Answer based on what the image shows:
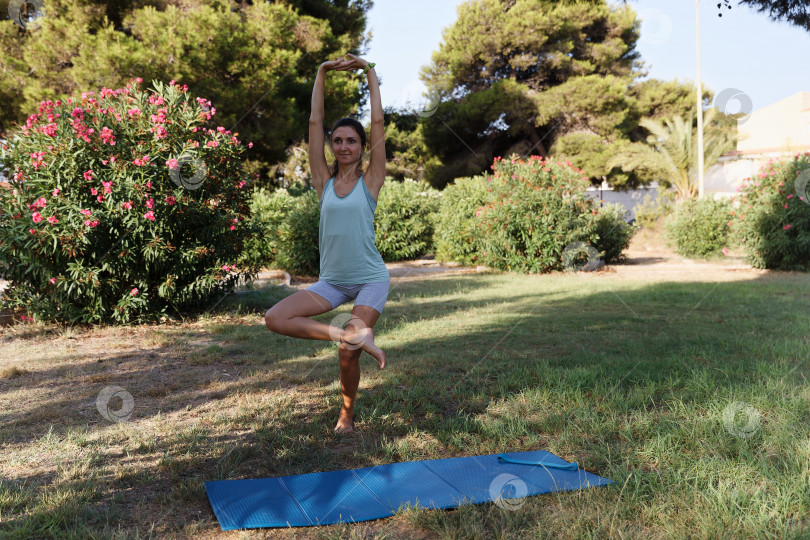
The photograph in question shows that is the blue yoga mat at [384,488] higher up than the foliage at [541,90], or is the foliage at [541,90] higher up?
the foliage at [541,90]

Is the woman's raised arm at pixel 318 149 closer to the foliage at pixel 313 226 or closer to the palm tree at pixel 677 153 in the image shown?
the foliage at pixel 313 226

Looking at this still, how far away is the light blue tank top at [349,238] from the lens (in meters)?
3.53

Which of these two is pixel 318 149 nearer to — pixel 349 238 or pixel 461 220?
pixel 349 238

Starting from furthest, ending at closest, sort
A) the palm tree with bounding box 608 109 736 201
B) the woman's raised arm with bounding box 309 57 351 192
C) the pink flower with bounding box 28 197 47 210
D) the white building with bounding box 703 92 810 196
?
the white building with bounding box 703 92 810 196 < the palm tree with bounding box 608 109 736 201 < the pink flower with bounding box 28 197 47 210 < the woman's raised arm with bounding box 309 57 351 192

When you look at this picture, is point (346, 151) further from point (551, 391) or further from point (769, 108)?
point (769, 108)

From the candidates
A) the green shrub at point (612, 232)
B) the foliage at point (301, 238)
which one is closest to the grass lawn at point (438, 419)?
the foliage at point (301, 238)

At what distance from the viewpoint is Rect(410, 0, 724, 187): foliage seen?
25938mm

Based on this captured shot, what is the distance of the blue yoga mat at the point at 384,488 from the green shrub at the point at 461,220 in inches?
432

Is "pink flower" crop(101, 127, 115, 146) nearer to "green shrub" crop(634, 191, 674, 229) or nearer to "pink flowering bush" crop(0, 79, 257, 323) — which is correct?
"pink flowering bush" crop(0, 79, 257, 323)

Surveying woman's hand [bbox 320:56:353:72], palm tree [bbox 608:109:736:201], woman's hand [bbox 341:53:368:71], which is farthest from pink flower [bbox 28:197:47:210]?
palm tree [bbox 608:109:736:201]

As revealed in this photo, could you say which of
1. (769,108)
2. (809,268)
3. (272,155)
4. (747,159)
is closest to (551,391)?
(809,268)

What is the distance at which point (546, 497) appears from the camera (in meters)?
2.76

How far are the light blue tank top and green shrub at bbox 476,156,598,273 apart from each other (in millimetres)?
9390

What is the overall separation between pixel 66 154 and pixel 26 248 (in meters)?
1.12
